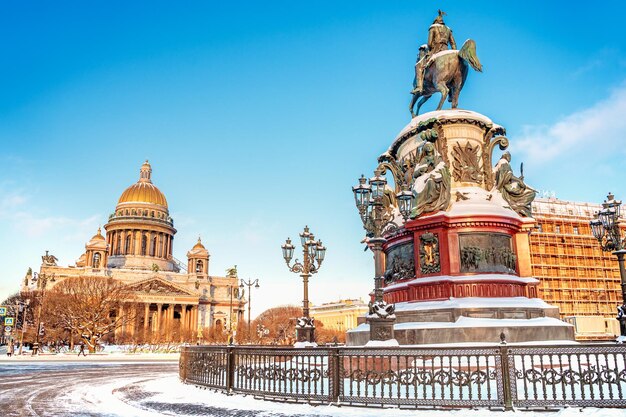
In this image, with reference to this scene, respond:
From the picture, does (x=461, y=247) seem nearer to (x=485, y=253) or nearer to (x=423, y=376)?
(x=485, y=253)

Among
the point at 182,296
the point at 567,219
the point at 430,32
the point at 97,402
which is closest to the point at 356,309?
the point at 182,296

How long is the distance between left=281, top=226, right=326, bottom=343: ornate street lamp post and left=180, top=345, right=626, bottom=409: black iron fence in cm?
788

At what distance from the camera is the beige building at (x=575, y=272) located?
59.8m

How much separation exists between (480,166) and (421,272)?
4.81m

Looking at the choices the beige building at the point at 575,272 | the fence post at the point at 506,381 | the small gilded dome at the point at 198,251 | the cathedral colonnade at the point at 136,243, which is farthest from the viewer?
the small gilded dome at the point at 198,251

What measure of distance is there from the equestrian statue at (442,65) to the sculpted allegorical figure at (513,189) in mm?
3862

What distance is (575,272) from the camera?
61750mm

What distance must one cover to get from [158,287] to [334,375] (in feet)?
308

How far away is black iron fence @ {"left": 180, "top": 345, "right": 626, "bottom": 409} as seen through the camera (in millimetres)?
9070

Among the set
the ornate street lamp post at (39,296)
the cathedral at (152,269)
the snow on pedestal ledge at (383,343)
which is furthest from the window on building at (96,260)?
the snow on pedestal ledge at (383,343)

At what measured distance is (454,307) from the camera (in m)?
15.9

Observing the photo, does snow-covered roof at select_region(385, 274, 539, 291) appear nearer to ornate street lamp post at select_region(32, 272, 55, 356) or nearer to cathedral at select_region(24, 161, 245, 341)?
ornate street lamp post at select_region(32, 272, 55, 356)

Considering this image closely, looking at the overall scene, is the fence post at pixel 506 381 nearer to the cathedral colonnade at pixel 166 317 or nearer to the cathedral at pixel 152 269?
the cathedral colonnade at pixel 166 317

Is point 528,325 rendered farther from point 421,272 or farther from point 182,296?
point 182,296
